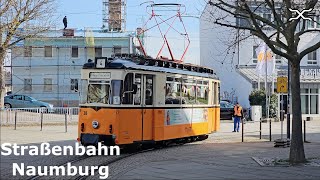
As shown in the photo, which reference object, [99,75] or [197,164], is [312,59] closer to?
[99,75]

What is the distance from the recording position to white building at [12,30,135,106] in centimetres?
5688

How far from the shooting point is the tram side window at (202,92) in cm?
2272

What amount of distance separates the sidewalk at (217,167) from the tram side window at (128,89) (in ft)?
6.81

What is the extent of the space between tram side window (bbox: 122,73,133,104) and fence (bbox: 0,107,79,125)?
14.7 meters

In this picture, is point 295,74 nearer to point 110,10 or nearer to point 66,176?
point 66,176

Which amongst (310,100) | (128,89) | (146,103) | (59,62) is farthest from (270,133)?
(59,62)

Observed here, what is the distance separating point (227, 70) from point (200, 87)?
34.3m

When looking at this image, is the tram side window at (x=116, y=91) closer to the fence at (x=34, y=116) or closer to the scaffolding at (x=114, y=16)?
the fence at (x=34, y=116)

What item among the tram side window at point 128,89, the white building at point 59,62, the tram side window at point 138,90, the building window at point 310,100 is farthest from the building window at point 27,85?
the tram side window at point 128,89

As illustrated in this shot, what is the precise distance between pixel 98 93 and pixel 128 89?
3.46 feet

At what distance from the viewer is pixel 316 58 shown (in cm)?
5503

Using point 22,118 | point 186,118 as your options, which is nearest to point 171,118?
point 186,118

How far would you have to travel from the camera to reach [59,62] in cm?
5728

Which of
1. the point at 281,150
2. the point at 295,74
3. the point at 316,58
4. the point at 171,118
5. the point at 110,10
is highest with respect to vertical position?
the point at 110,10
